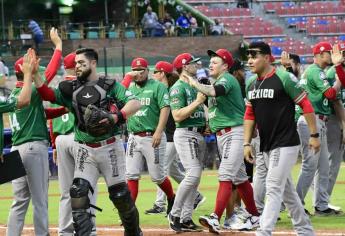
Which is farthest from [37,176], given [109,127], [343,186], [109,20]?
[109,20]

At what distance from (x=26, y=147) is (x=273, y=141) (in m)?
2.53

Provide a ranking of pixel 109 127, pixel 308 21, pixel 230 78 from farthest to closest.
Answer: pixel 308 21
pixel 230 78
pixel 109 127

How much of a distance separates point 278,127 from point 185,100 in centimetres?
224

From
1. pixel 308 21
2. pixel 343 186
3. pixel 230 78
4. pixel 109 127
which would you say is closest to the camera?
pixel 109 127

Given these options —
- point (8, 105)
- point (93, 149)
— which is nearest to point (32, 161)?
point (93, 149)

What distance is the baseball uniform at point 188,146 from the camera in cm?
1092

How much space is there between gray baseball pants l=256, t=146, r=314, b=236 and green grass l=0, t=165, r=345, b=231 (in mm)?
1610

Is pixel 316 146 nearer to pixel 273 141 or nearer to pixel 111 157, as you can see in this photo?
pixel 273 141

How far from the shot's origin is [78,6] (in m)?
40.0

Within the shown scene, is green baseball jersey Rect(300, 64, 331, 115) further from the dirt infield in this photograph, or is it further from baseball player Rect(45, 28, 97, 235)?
baseball player Rect(45, 28, 97, 235)

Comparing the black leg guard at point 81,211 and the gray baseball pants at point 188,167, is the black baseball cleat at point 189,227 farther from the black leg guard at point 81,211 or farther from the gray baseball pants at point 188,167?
the black leg guard at point 81,211

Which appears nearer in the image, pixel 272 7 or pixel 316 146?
pixel 316 146

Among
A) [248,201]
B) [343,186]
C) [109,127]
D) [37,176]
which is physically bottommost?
[343,186]

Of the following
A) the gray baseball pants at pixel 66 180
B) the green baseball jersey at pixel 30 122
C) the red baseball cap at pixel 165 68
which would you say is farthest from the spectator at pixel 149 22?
the green baseball jersey at pixel 30 122
